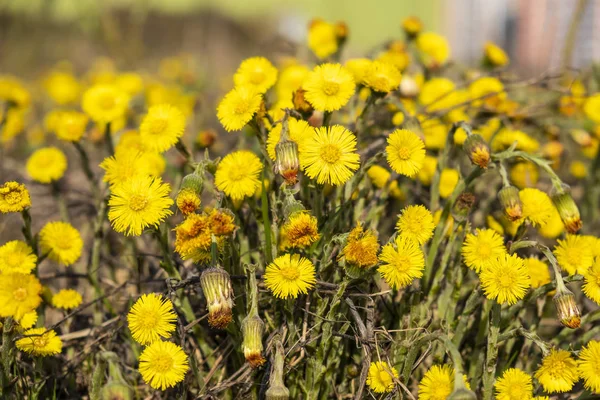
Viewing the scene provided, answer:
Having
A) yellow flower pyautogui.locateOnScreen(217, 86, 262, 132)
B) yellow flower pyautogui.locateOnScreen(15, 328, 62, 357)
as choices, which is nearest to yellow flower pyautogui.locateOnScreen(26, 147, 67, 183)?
yellow flower pyautogui.locateOnScreen(15, 328, 62, 357)

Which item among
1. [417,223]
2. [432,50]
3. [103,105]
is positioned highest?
[432,50]

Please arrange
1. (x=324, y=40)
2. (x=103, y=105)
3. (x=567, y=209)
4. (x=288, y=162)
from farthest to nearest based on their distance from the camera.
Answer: (x=324, y=40) → (x=103, y=105) → (x=567, y=209) → (x=288, y=162)

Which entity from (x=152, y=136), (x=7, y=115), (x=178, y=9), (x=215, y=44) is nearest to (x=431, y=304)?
(x=152, y=136)

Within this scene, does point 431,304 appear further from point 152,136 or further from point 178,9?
point 178,9

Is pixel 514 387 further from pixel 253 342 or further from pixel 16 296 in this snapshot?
pixel 16 296

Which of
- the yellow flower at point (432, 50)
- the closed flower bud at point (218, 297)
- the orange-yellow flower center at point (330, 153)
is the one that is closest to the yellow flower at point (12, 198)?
the closed flower bud at point (218, 297)

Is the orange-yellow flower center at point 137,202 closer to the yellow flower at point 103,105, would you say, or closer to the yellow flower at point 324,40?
the yellow flower at point 103,105

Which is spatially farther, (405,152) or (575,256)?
(575,256)

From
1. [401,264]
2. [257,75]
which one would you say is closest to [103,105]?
[257,75]
